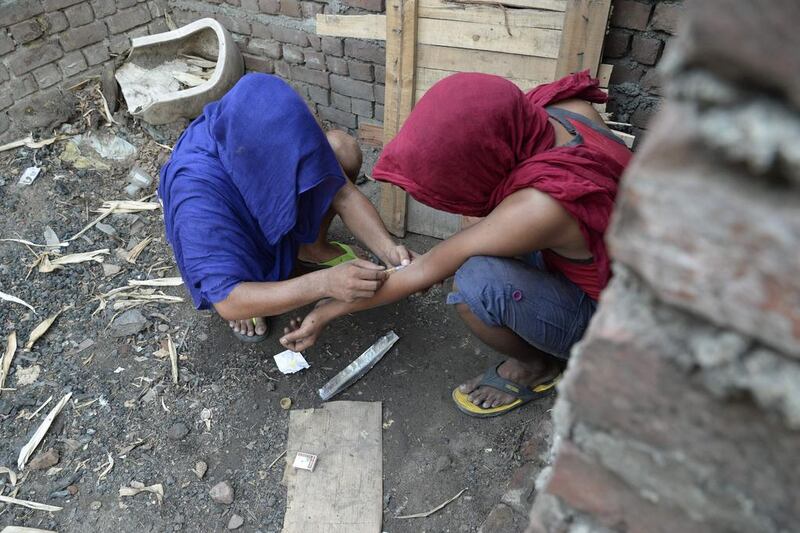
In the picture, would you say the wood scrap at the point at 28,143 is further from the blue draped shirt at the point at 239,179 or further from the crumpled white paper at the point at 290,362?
the crumpled white paper at the point at 290,362

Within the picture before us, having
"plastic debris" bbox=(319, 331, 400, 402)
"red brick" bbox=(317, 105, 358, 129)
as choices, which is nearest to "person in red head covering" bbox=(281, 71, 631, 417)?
"plastic debris" bbox=(319, 331, 400, 402)

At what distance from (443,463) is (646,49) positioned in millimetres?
2107

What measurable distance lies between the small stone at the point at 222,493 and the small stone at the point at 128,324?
39.8 inches

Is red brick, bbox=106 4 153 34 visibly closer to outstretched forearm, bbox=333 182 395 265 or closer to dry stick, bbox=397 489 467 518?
outstretched forearm, bbox=333 182 395 265

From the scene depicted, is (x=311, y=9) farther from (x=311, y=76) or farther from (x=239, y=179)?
(x=239, y=179)

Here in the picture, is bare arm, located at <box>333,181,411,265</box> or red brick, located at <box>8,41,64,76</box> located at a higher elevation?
red brick, located at <box>8,41,64,76</box>

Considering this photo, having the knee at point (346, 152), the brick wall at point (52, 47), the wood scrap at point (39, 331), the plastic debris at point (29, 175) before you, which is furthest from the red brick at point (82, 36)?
the knee at point (346, 152)

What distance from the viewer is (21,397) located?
2658 mm

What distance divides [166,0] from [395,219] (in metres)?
2.68

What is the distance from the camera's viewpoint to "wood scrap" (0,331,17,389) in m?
2.73

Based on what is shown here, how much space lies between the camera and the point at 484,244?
203 cm

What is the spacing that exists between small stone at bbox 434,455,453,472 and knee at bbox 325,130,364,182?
1.43 metres

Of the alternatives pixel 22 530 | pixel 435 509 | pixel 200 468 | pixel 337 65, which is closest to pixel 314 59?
pixel 337 65

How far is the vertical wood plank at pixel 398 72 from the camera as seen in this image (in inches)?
116
